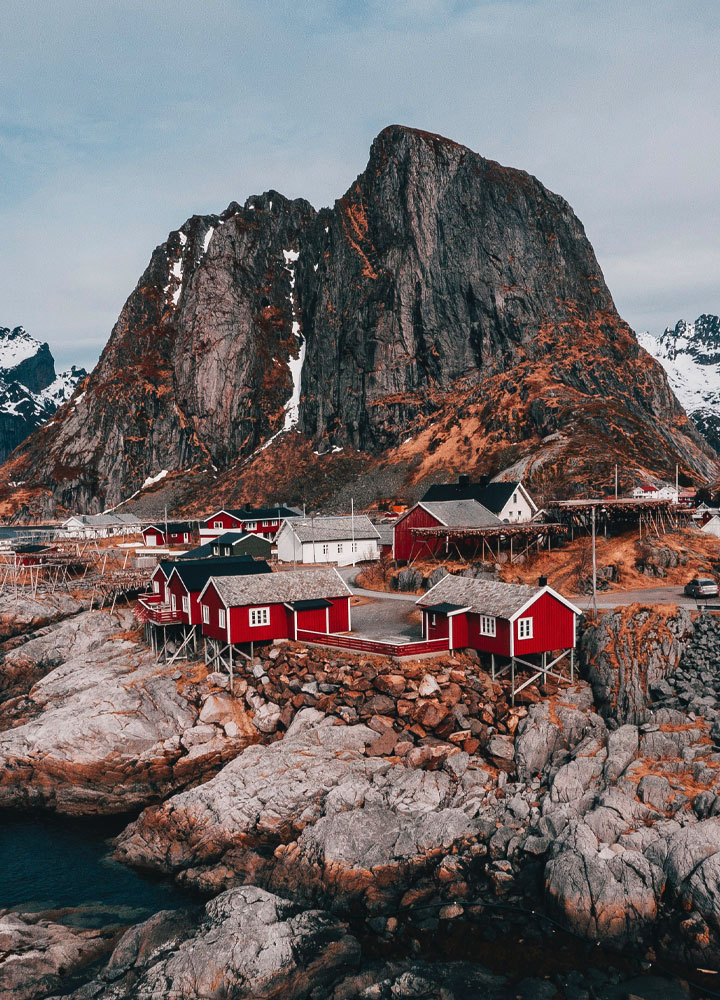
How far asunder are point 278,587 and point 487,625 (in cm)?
1241

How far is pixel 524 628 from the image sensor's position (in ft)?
116

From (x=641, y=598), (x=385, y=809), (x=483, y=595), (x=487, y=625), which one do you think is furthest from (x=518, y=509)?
(x=385, y=809)

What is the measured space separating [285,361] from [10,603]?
114 meters

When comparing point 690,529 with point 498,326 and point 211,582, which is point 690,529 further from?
point 498,326

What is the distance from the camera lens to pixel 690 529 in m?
58.4

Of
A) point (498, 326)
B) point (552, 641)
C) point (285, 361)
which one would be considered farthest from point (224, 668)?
point (285, 361)

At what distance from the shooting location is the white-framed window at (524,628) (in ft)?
116

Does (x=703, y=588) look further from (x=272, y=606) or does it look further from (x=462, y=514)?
(x=272, y=606)

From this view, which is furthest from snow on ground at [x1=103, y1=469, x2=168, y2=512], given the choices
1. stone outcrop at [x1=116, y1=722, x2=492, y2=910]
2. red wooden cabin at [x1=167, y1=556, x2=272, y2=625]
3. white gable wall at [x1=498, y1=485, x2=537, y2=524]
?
stone outcrop at [x1=116, y1=722, x2=492, y2=910]

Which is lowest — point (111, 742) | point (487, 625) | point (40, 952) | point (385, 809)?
point (40, 952)

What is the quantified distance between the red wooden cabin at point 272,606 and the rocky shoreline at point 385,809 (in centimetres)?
174

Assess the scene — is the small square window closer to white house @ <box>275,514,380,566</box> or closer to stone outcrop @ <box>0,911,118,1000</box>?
stone outcrop @ <box>0,911,118,1000</box>

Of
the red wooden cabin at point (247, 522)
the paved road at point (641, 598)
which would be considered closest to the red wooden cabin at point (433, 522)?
the paved road at point (641, 598)

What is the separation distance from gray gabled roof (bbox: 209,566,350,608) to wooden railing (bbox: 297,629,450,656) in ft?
12.5
